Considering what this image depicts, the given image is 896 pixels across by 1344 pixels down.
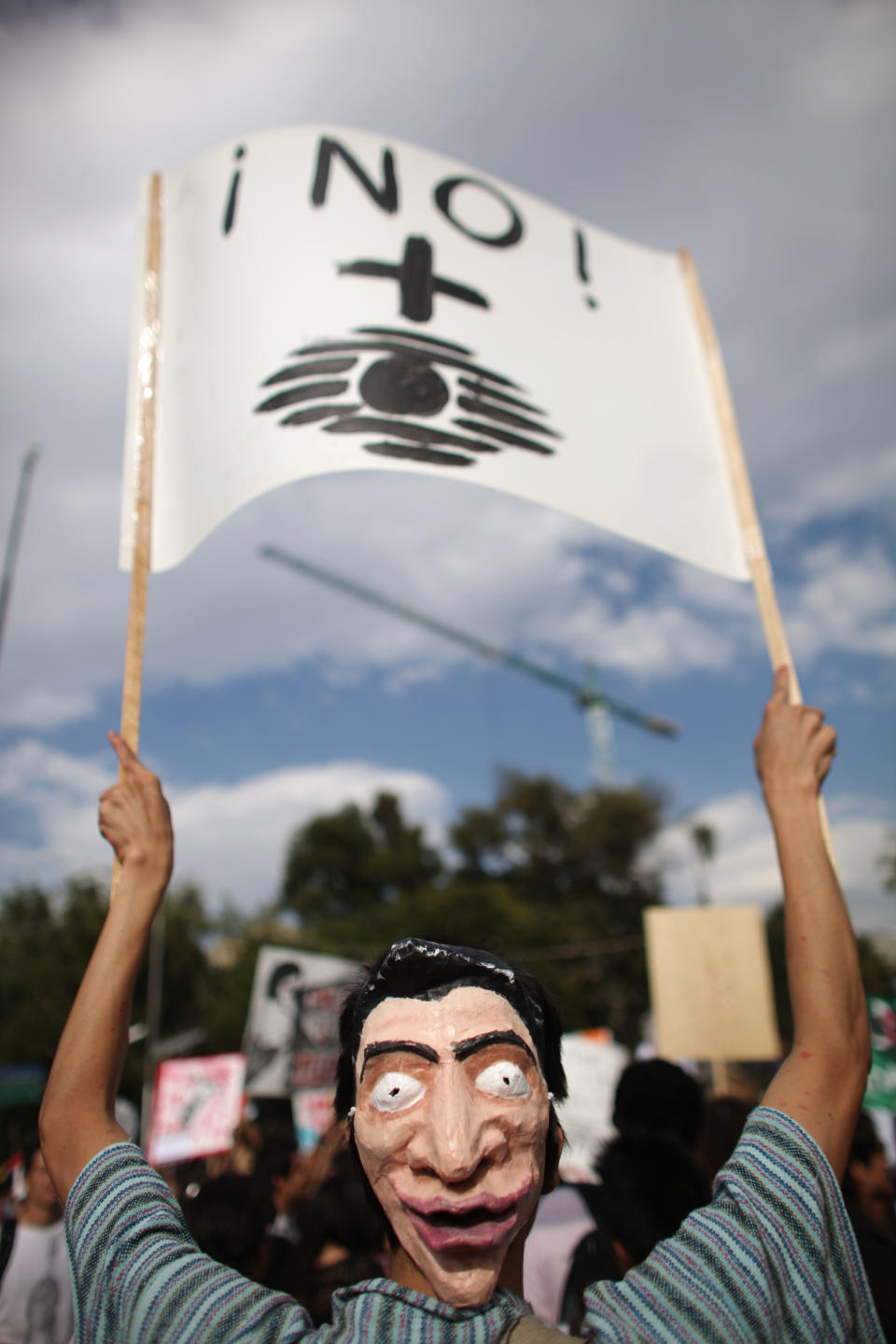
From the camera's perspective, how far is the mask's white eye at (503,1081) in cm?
127

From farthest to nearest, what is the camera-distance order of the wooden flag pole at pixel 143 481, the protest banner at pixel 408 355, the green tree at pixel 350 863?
the green tree at pixel 350 863 → the protest banner at pixel 408 355 → the wooden flag pole at pixel 143 481

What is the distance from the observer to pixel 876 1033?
7.02 metres

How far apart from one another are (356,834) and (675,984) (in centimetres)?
4271

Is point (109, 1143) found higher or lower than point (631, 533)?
lower

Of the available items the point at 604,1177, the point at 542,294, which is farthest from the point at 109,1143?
the point at 542,294

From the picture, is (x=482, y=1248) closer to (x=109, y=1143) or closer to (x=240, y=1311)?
(x=240, y=1311)

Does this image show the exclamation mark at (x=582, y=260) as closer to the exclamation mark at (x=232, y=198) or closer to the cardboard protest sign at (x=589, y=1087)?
the exclamation mark at (x=232, y=198)

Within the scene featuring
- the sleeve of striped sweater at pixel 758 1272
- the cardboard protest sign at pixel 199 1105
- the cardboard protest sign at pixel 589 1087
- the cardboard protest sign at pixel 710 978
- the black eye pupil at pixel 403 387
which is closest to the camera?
the sleeve of striped sweater at pixel 758 1272

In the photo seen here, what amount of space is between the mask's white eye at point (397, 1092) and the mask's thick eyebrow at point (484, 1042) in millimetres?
74

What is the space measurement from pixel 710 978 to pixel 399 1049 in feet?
18.5

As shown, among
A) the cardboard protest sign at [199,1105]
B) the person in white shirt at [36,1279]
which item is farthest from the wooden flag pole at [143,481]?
the cardboard protest sign at [199,1105]

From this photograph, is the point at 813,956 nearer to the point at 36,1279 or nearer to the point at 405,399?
the point at 405,399

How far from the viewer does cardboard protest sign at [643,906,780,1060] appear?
620 centimetres

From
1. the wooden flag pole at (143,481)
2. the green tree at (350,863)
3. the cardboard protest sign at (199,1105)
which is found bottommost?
the cardboard protest sign at (199,1105)
